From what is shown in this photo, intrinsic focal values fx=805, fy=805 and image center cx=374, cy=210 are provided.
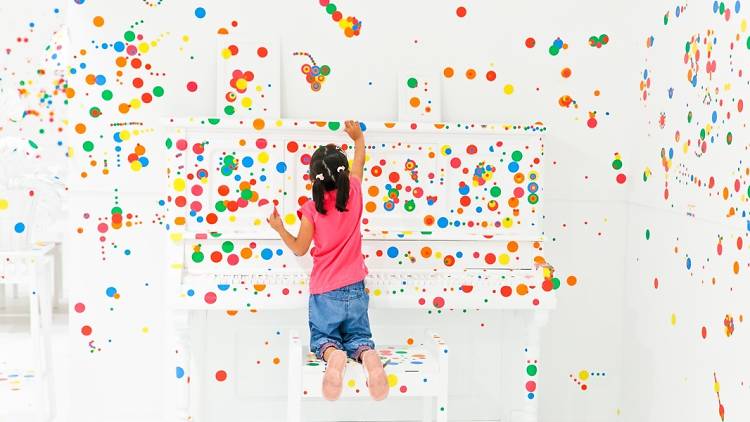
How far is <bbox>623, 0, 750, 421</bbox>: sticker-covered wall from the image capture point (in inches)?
95.5

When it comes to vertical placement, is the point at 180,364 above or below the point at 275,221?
below

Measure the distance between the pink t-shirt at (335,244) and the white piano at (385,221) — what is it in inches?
4.3

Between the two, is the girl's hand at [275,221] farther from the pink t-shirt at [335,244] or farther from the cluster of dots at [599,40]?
the cluster of dots at [599,40]

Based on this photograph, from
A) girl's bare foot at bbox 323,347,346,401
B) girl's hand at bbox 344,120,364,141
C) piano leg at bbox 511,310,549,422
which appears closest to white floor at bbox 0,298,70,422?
girl's bare foot at bbox 323,347,346,401

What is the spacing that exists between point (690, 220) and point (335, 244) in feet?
4.02

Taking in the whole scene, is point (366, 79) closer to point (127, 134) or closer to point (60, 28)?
point (127, 134)

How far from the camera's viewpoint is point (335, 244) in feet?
9.17

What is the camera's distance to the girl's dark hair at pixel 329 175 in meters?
2.73

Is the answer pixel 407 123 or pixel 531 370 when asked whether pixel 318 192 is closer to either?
pixel 407 123

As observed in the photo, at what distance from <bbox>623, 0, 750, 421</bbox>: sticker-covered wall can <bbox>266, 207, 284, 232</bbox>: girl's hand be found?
4.64 ft

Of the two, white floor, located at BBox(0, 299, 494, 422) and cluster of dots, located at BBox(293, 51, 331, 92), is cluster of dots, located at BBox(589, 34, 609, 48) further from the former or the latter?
white floor, located at BBox(0, 299, 494, 422)

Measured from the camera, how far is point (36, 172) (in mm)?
5422

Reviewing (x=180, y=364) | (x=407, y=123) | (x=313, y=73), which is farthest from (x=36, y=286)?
(x=407, y=123)

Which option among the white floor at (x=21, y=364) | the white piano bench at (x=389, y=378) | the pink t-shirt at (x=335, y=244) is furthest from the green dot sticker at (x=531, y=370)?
the white floor at (x=21, y=364)
